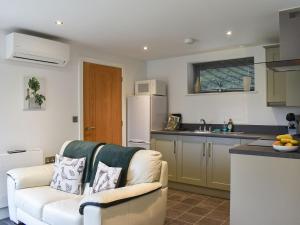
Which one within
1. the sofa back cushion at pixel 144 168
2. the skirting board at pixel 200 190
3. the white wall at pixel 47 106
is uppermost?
the white wall at pixel 47 106

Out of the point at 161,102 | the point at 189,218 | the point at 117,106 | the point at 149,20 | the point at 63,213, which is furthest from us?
the point at 161,102

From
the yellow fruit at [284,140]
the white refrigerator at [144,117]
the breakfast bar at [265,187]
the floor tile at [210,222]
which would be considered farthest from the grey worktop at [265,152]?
the white refrigerator at [144,117]

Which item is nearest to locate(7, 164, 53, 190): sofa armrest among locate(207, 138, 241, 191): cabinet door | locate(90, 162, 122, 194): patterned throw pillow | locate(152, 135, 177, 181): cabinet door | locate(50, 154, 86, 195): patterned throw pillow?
locate(50, 154, 86, 195): patterned throw pillow

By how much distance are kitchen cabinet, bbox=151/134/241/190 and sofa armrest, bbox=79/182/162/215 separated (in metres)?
1.83

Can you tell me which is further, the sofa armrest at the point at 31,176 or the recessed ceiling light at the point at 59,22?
the recessed ceiling light at the point at 59,22

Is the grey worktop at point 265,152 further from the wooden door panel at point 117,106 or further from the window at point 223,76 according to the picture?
the wooden door panel at point 117,106

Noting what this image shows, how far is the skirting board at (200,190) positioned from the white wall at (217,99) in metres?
1.19

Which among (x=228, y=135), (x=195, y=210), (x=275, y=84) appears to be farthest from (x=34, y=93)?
(x=275, y=84)

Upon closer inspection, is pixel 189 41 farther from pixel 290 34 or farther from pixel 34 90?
Answer: pixel 34 90

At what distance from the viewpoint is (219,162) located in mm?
3980

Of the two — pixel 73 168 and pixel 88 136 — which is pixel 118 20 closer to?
pixel 73 168

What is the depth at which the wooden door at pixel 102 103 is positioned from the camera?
4.34 meters

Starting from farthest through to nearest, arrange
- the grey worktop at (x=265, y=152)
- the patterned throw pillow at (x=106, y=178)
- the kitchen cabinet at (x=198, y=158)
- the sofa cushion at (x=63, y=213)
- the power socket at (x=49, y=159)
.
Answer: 1. the kitchen cabinet at (x=198, y=158)
2. the power socket at (x=49, y=159)
3. the patterned throw pillow at (x=106, y=178)
4. the grey worktop at (x=265, y=152)
5. the sofa cushion at (x=63, y=213)

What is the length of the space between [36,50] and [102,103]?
148 centimetres
